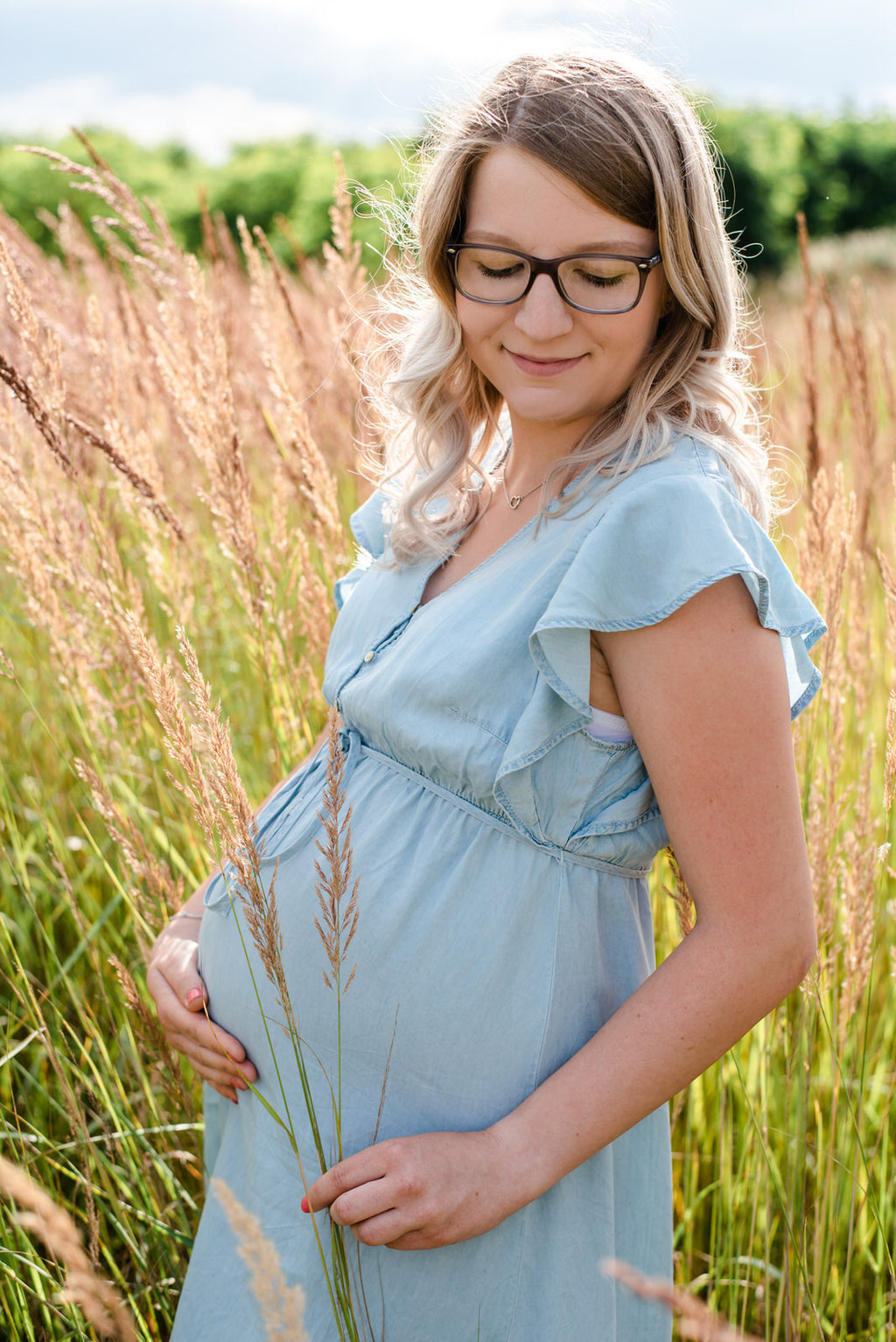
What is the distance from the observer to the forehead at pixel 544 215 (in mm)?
984

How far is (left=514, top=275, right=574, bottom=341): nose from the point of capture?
1004 mm

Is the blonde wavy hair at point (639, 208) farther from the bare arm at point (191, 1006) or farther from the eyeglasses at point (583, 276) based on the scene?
the bare arm at point (191, 1006)

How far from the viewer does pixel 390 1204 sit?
2.89 feet

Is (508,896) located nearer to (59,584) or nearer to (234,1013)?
(234,1013)

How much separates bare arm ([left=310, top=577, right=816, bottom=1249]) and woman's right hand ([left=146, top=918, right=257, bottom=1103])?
9.5 inches

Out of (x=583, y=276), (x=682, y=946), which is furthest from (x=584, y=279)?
(x=682, y=946)

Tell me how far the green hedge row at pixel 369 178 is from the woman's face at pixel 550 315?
13220 millimetres

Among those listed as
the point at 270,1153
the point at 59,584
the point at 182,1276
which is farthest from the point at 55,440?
the point at 182,1276

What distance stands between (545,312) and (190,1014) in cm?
90

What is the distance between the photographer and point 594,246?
99 centimetres

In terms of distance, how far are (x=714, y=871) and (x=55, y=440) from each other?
3.30 feet

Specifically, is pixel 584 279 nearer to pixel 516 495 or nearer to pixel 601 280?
pixel 601 280

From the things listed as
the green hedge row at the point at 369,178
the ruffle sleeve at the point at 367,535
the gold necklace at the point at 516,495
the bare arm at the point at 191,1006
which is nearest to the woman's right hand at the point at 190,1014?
the bare arm at the point at 191,1006

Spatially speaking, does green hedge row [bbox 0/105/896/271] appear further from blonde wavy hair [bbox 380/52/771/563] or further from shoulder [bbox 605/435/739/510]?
shoulder [bbox 605/435/739/510]
